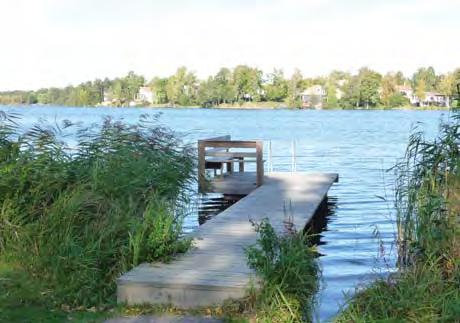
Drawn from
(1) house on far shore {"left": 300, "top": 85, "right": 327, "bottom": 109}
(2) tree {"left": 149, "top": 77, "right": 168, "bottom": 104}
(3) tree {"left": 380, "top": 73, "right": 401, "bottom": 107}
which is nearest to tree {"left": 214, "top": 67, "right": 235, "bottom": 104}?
(2) tree {"left": 149, "top": 77, "right": 168, "bottom": 104}

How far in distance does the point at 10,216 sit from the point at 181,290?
2.37m

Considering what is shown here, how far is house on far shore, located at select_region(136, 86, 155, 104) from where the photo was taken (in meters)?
96.5

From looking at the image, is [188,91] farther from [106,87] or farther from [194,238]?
[194,238]

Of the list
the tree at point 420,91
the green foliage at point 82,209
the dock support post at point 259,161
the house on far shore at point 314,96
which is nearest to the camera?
the green foliage at point 82,209

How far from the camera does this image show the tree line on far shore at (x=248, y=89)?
3566 inches

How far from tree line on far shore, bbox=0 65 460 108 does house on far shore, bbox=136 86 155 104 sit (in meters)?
0.59

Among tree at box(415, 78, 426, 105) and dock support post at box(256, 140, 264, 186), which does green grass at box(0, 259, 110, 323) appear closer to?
dock support post at box(256, 140, 264, 186)

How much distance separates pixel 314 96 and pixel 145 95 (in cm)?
3032

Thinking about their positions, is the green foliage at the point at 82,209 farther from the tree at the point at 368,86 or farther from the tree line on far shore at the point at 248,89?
the tree at the point at 368,86

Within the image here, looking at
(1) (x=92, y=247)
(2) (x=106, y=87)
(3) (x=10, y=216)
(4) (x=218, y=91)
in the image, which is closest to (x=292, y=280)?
(1) (x=92, y=247)

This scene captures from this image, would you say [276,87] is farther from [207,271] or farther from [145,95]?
[207,271]

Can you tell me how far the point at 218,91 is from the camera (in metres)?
109

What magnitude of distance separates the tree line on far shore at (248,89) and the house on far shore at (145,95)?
0.59 meters

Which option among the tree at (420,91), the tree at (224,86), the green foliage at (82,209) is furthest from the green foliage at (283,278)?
the tree at (224,86)
